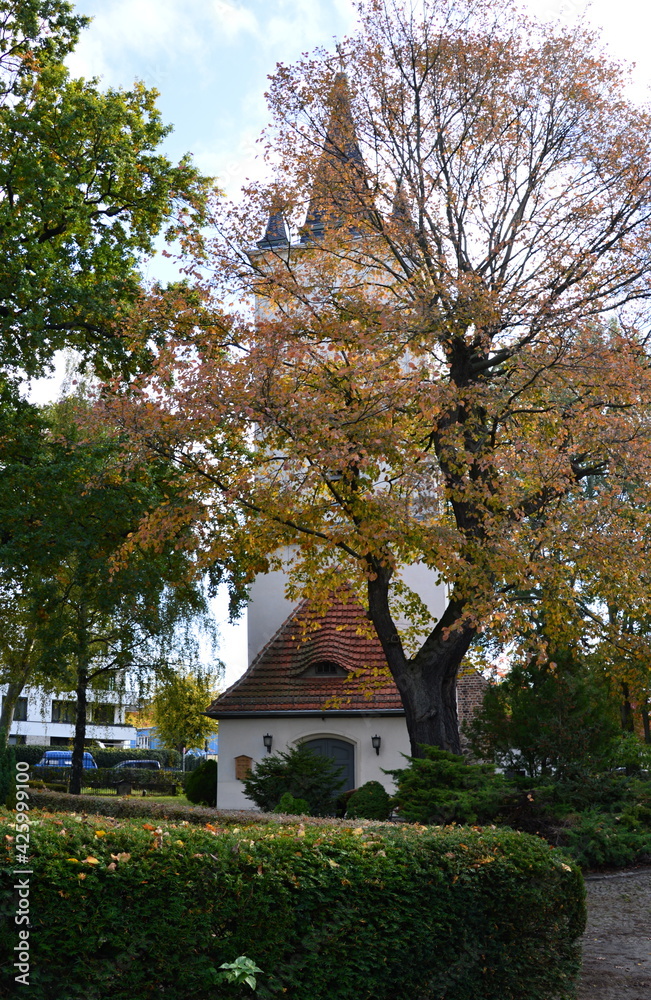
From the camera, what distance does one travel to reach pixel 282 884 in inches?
204

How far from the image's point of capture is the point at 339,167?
558 inches

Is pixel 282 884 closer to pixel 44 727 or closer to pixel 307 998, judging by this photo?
pixel 307 998

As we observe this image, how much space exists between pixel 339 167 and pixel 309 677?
11907 mm

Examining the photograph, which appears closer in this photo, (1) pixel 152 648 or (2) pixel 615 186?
(2) pixel 615 186

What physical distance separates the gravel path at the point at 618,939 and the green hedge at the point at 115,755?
38.6 meters

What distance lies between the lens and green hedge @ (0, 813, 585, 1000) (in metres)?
4.50

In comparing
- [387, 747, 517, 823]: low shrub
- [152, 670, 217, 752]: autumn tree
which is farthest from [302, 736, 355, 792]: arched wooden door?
[387, 747, 517, 823]: low shrub

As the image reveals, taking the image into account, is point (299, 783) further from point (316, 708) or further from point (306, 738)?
point (306, 738)

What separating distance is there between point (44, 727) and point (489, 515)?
54.4 m

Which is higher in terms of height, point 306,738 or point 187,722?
point 187,722

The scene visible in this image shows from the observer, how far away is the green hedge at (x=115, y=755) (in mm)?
46406

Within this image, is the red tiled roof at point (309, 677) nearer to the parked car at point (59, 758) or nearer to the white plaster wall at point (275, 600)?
the white plaster wall at point (275, 600)

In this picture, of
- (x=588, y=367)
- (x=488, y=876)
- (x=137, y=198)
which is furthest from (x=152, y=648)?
(x=488, y=876)

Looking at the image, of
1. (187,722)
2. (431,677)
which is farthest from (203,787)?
(187,722)
